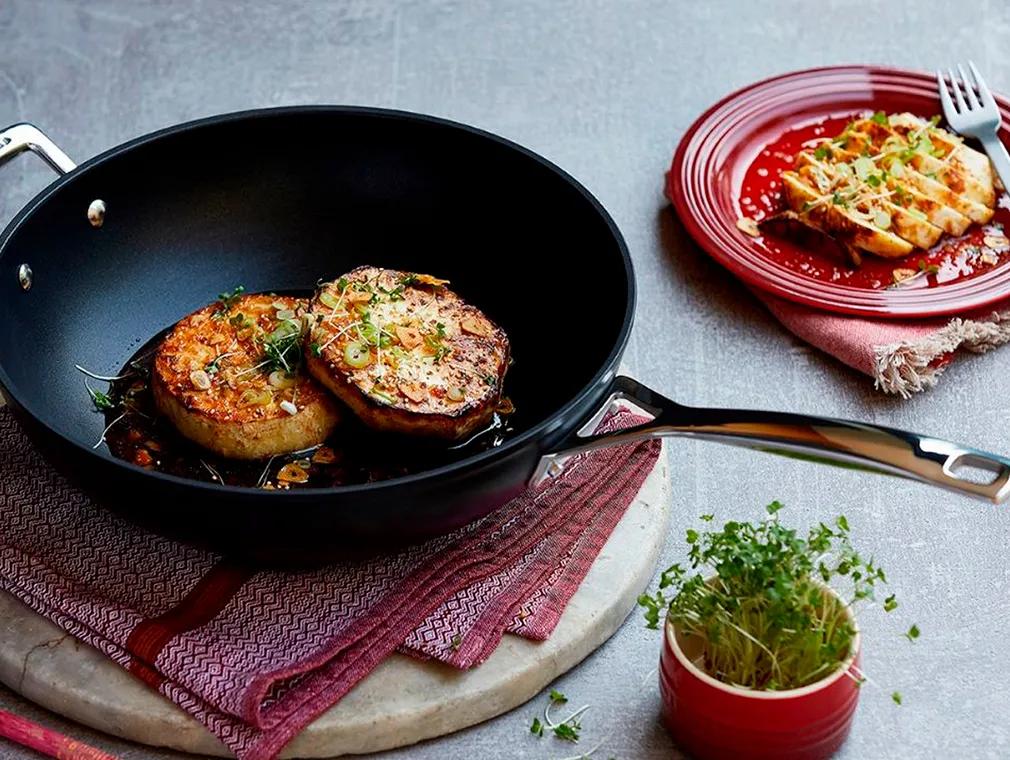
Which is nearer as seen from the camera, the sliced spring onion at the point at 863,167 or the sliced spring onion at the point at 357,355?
the sliced spring onion at the point at 357,355

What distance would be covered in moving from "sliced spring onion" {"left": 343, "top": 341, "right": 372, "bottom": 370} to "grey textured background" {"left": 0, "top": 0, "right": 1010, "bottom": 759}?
0.60m

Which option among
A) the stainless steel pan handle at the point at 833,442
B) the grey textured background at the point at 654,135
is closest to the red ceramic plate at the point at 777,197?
the grey textured background at the point at 654,135

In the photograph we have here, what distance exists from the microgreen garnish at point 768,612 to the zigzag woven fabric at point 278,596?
1.02 feet

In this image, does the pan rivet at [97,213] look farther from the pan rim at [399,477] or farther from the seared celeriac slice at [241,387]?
the seared celeriac slice at [241,387]

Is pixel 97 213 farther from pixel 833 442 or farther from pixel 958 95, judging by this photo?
pixel 958 95

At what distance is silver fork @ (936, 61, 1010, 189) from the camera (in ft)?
10.3

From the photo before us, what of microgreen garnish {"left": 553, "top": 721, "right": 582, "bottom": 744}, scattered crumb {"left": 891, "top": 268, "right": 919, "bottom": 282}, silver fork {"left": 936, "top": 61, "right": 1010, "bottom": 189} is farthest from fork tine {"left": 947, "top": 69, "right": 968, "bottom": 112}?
microgreen garnish {"left": 553, "top": 721, "right": 582, "bottom": 744}

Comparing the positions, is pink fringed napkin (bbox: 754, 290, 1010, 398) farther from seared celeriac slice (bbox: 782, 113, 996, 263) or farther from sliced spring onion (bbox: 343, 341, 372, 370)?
sliced spring onion (bbox: 343, 341, 372, 370)

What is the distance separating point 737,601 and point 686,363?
1.01 m

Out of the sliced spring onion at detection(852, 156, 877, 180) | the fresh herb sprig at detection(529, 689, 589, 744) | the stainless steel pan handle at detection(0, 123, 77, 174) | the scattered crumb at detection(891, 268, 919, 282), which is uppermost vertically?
the stainless steel pan handle at detection(0, 123, 77, 174)

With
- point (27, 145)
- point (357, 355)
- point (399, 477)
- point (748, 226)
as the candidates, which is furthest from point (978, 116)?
point (27, 145)

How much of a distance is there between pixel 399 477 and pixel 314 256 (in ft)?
2.86

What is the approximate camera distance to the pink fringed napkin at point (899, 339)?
2.69 meters

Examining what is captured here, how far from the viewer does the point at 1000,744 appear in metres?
2.04
